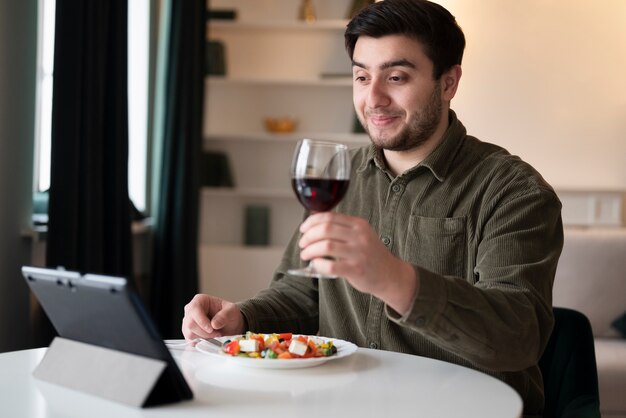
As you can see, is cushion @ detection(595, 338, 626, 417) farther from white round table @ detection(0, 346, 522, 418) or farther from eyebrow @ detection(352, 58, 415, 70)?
white round table @ detection(0, 346, 522, 418)

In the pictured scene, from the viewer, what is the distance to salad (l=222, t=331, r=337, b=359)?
1488mm

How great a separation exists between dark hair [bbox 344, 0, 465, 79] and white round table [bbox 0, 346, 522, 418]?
73 cm

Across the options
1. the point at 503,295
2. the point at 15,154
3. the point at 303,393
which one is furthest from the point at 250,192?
the point at 303,393

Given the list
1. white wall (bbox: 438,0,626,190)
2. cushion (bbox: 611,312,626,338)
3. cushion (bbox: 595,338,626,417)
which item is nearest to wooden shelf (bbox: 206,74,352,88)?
white wall (bbox: 438,0,626,190)

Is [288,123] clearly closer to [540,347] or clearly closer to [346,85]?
[346,85]

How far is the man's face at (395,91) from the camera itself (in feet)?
6.37

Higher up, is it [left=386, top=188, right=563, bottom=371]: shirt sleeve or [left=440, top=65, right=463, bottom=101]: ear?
[left=440, top=65, right=463, bottom=101]: ear

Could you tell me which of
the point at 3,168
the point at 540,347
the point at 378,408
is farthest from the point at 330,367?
the point at 3,168

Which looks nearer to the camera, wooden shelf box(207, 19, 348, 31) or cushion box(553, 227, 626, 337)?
cushion box(553, 227, 626, 337)

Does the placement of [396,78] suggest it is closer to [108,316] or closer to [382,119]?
[382,119]

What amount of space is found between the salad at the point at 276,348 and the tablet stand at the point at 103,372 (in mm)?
A: 263

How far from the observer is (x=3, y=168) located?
10.9 ft

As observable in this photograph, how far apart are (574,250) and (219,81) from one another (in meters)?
2.99

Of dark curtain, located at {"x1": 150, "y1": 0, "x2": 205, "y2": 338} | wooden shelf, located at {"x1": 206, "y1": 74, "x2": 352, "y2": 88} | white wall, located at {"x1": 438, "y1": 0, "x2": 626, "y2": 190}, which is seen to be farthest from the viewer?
wooden shelf, located at {"x1": 206, "y1": 74, "x2": 352, "y2": 88}
